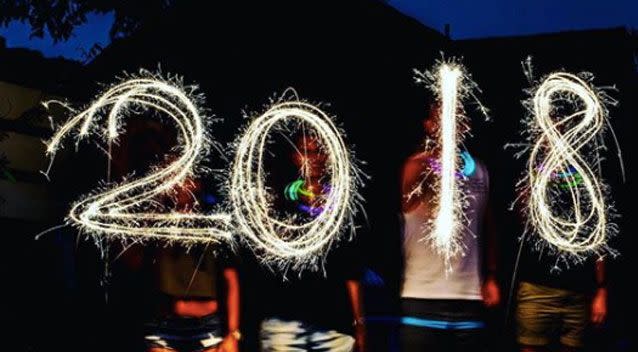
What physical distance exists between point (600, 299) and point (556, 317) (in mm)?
307

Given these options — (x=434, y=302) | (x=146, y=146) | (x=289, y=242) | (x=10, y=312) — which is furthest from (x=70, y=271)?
(x=434, y=302)

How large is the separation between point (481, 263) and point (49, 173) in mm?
3668

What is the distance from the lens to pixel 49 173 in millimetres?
6754

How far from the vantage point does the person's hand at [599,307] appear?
5.44m

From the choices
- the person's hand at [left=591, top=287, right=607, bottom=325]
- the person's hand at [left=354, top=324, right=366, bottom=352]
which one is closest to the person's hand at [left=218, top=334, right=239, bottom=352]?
the person's hand at [left=354, top=324, right=366, bottom=352]

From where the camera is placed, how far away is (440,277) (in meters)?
4.73

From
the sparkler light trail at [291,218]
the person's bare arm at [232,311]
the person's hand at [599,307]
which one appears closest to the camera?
the sparkler light trail at [291,218]

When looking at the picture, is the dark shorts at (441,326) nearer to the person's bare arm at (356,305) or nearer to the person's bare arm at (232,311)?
the person's bare arm at (356,305)

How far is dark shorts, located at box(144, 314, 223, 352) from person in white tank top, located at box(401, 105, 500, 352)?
4.36 ft

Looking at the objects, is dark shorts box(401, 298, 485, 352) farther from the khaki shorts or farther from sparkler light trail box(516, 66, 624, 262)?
sparkler light trail box(516, 66, 624, 262)

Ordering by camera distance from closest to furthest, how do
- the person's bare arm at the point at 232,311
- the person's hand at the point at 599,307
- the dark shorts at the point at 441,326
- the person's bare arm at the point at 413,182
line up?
the dark shorts at the point at 441,326 → the person's bare arm at the point at 413,182 → the person's bare arm at the point at 232,311 → the person's hand at the point at 599,307

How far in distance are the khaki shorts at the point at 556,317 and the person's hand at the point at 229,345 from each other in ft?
6.25

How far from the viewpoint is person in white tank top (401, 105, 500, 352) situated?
467cm

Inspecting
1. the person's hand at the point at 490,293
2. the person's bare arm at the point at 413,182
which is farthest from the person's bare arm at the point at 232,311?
the person's hand at the point at 490,293
